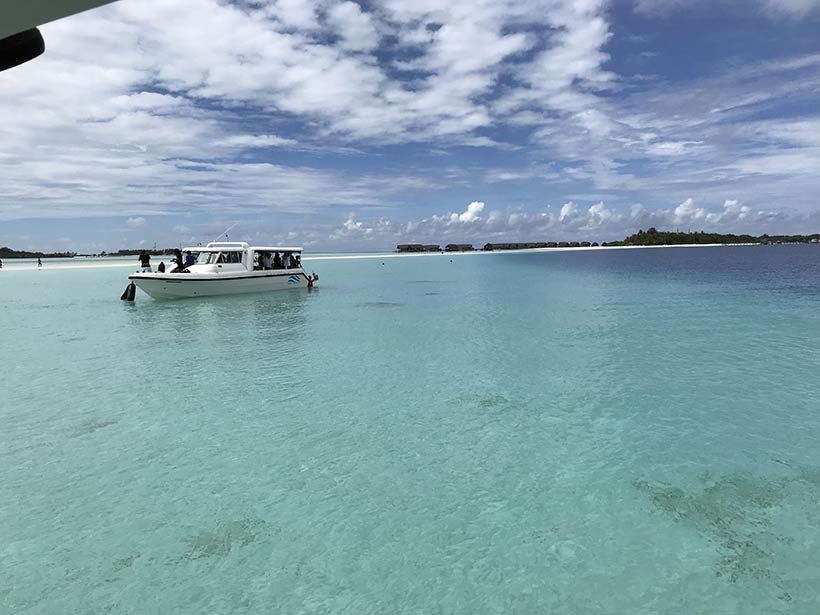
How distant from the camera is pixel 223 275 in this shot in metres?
34.9

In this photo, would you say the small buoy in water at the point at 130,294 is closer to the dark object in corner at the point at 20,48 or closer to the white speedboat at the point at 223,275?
the white speedboat at the point at 223,275

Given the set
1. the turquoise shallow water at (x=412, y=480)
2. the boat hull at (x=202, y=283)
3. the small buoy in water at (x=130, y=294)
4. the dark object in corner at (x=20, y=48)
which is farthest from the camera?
the small buoy in water at (x=130, y=294)

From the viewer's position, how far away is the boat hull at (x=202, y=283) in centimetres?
3306

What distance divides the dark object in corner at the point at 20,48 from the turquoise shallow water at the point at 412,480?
5273 millimetres

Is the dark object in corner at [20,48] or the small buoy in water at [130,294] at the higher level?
the dark object in corner at [20,48]

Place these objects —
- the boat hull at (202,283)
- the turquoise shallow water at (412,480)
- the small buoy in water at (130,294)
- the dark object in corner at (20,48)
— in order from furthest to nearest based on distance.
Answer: the small buoy in water at (130,294) < the boat hull at (202,283) < the turquoise shallow water at (412,480) < the dark object in corner at (20,48)

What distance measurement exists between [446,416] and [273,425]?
390cm

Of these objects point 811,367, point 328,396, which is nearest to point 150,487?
point 328,396

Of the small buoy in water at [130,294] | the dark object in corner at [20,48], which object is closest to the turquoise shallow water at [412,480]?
the dark object in corner at [20,48]

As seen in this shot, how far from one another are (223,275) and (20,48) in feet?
112

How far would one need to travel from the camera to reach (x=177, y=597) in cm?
545

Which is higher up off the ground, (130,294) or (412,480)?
(130,294)

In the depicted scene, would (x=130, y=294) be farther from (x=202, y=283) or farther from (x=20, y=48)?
(x=20, y=48)

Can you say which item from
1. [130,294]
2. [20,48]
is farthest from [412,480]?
[130,294]
